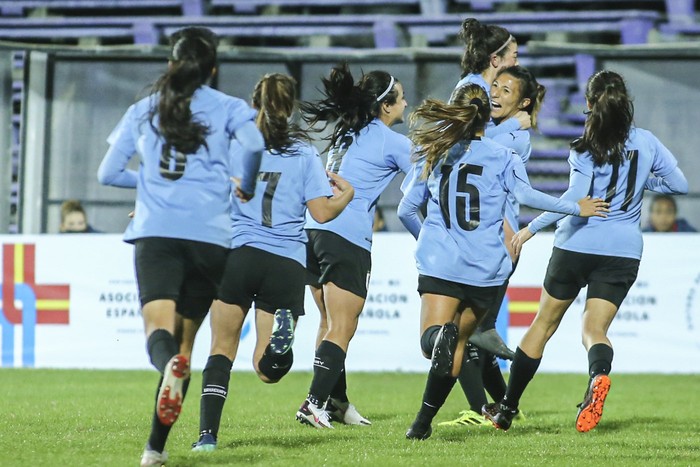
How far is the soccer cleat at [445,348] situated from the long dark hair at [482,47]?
2108 mm

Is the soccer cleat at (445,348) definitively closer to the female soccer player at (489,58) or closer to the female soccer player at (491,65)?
the female soccer player at (491,65)

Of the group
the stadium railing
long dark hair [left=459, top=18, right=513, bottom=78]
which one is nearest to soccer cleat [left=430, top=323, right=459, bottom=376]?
Result: long dark hair [left=459, top=18, right=513, bottom=78]

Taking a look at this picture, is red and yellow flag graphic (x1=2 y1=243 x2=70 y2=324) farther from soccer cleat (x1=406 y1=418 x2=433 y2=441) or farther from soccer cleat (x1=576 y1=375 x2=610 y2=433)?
soccer cleat (x1=576 y1=375 x2=610 y2=433)

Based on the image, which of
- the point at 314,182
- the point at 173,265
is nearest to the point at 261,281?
the point at 314,182

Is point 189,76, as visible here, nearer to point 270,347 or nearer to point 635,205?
point 270,347

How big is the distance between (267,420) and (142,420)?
0.79 metres

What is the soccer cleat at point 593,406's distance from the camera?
6.45 m

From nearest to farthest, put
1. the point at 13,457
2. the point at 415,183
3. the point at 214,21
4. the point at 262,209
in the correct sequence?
the point at 13,457, the point at 262,209, the point at 415,183, the point at 214,21

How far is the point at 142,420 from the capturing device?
762 cm

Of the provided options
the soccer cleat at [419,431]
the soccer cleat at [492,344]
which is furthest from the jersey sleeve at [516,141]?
the soccer cleat at [419,431]

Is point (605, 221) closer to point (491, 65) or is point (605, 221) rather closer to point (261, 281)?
point (491, 65)

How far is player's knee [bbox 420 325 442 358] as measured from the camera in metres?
6.29

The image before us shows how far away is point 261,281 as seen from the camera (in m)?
6.11

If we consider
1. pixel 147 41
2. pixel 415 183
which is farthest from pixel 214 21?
pixel 415 183
